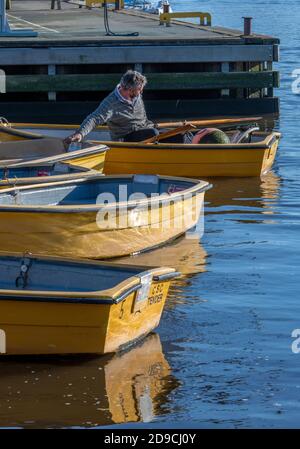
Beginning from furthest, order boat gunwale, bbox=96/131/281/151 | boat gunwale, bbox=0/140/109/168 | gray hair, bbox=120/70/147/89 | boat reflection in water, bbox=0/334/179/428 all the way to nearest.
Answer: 1. boat gunwale, bbox=96/131/281/151
2. gray hair, bbox=120/70/147/89
3. boat gunwale, bbox=0/140/109/168
4. boat reflection in water, bbox=0/334/179/428

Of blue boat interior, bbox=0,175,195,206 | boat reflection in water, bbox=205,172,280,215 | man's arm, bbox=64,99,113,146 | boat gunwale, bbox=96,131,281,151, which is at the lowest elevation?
boat reflection in water, bbox=205,172,280,215

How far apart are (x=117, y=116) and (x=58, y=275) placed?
6184 millimetres

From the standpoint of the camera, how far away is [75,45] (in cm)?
2039

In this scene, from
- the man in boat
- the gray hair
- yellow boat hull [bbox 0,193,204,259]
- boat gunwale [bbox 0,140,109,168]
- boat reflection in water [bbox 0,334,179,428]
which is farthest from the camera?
the man in boat

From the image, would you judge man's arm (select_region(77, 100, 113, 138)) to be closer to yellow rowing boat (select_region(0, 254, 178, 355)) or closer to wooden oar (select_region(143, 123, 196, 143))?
wooden oar (select_region(143, 123, 196, 143))

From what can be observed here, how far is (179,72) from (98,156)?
722 centimetres

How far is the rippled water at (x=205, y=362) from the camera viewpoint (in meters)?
7.93

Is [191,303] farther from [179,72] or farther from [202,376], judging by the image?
[179,72]

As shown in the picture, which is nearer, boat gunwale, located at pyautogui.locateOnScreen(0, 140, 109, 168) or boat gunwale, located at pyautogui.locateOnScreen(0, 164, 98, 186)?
boat gunwale, located at pyautogui.locateOnScreen(0, 164, 98, 186)

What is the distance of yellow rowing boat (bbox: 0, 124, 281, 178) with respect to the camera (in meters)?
15.6

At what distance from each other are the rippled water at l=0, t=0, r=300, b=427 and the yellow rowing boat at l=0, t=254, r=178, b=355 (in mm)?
171

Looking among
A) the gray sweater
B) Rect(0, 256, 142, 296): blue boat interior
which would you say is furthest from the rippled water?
the gray sweater

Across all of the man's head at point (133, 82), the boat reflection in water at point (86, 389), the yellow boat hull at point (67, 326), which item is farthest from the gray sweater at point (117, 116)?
the yellow boat hull at point (67, 326)

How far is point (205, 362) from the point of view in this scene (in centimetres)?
888
